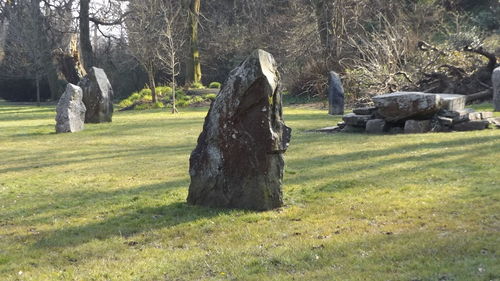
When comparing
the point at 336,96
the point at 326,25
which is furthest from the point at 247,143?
the point at 326,25

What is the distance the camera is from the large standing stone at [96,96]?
22.5 meters

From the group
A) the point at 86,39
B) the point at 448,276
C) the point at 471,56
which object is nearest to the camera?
the point at 448,276

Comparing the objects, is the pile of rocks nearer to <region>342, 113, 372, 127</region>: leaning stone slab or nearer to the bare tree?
<region>342, 113, 372, 127</region>: leaning stone slab

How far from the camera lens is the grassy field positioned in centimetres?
536

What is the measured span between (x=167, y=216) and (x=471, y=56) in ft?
61.1

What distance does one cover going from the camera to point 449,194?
7.82 metres

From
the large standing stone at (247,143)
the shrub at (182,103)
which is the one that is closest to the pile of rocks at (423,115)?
the large standing stone at (247,143)

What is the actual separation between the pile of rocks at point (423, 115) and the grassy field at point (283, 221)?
101 inches

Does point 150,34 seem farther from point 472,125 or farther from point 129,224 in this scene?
point 129,224

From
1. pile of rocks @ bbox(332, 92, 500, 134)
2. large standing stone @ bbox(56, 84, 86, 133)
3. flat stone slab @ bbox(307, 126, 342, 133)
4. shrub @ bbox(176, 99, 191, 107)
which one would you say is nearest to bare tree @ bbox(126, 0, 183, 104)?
shrub @ bbox(176, 99, 191, 107)

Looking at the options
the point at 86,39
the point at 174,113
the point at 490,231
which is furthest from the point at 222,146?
the point at 86,39

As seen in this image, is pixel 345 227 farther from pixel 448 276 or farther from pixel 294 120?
pixel 294 120

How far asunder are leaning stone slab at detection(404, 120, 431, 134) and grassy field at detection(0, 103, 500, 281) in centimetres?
248

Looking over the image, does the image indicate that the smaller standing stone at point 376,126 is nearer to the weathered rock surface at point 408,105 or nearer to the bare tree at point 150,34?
the weathered rock surface at point 408,105
